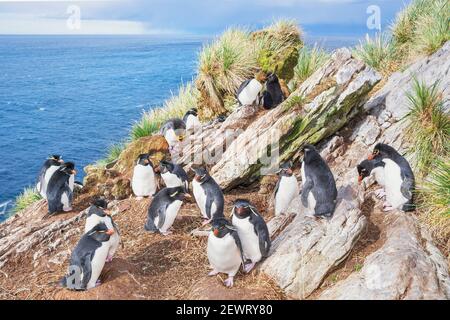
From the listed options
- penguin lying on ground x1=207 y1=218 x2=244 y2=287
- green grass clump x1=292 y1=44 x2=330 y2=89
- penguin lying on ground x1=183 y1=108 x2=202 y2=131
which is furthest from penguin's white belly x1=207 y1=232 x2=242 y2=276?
green grass clump x1=292 y1=44 x2=330 y2=89

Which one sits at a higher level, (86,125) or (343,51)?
(343,51)

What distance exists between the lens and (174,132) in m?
10.8

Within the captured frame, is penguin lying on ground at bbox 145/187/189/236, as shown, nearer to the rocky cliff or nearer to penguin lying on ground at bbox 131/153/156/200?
the rocky cliff

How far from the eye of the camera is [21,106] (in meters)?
67.8

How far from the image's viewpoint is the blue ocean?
4210 centimetres

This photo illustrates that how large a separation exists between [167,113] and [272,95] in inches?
354

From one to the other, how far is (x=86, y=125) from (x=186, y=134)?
1873 inches

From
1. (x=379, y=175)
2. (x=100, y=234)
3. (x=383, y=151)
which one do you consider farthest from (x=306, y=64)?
(x=100, y=234)

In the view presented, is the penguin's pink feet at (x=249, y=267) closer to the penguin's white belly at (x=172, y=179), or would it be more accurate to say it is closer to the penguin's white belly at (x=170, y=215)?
the penguin's white belly at (x=170, y=215)

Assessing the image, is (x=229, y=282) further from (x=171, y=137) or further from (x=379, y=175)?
(x=171, y=137)

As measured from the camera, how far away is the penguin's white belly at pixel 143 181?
8.64 m

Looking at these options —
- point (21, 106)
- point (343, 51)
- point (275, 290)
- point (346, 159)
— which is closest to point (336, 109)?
point (346, 159)

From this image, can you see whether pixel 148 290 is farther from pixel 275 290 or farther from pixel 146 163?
pixel 146 163

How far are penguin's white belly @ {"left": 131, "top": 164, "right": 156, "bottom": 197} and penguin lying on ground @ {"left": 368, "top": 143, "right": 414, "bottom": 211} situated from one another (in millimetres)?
4054
